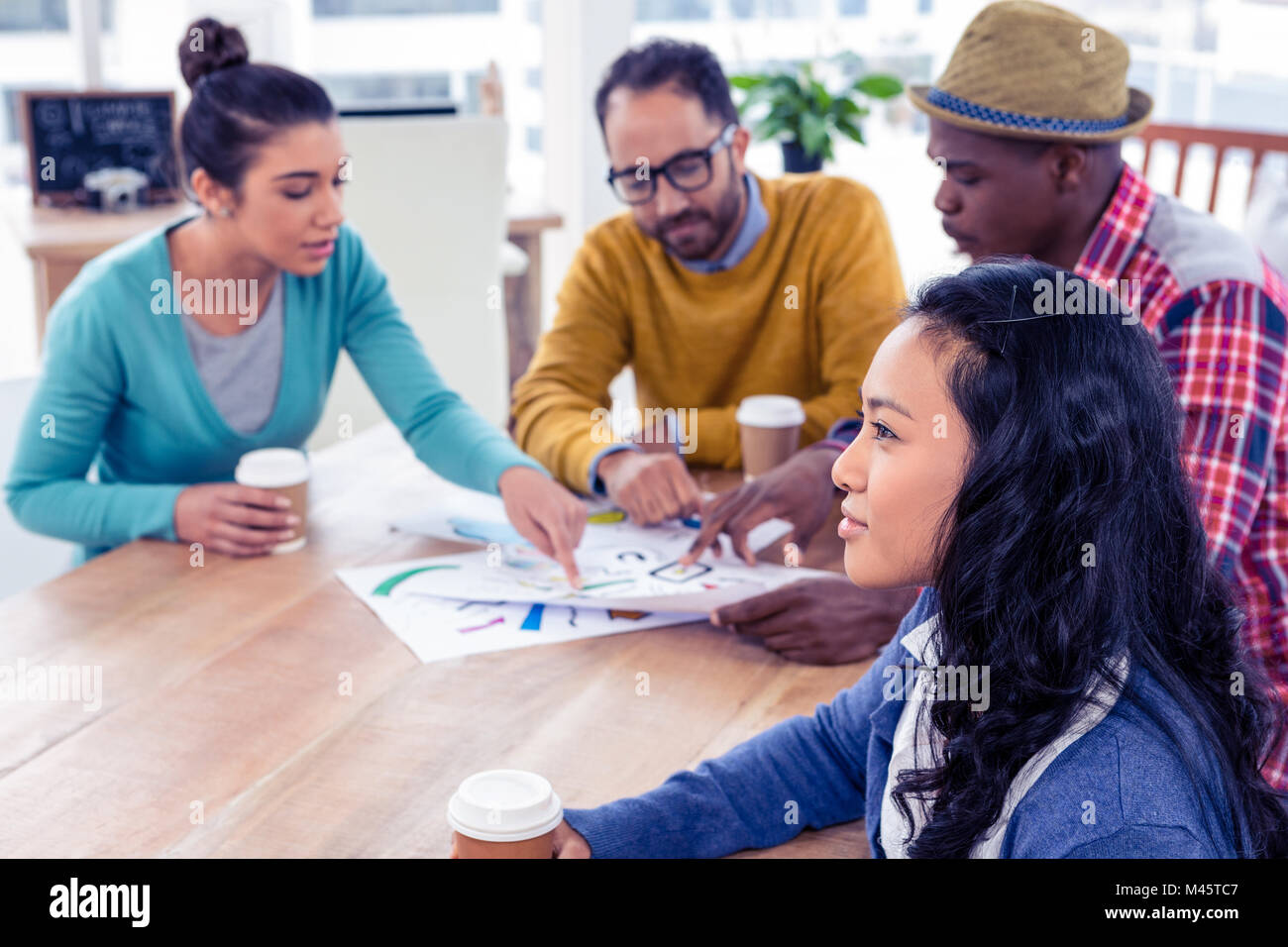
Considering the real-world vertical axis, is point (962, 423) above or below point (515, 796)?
above

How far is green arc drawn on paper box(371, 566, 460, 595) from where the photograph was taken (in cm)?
140

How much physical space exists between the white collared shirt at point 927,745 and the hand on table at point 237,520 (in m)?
0.83

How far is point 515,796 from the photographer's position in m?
0.83

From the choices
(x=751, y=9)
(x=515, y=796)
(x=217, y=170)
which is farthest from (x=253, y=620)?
(x=751, y=9)

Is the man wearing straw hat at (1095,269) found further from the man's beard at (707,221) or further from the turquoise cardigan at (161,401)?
the turquoise cardigan at (161,401)

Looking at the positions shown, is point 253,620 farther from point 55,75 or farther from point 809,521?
point 55,75

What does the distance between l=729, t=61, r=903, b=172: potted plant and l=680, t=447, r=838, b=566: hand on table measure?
1993 mm

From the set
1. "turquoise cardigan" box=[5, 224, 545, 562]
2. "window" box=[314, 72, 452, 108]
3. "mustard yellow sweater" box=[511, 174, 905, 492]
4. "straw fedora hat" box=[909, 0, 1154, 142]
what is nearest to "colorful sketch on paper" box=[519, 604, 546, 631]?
"turquoise cardigan" box=[5, 224, 545, 562]

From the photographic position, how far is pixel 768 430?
166cm

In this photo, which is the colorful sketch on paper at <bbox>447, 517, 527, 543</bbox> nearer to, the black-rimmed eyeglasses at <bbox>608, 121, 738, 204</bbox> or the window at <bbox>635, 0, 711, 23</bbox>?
the black-rimmed eyeglasses at <bbox>608, 121, 738, 204</bbox>

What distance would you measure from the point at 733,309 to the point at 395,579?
87cm

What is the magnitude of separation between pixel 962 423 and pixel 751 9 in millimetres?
3634
